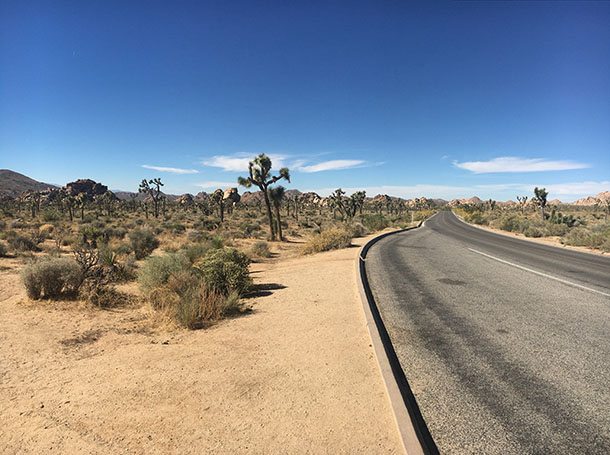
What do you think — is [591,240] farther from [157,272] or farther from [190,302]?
[157,272]

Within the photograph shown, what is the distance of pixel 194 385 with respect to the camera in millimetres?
4383

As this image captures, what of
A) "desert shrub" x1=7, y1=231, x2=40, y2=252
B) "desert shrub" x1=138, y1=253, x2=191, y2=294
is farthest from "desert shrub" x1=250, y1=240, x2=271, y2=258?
"desert shrub" x1=7, y1=231, x2=40, y2=252

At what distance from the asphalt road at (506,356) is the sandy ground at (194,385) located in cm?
73

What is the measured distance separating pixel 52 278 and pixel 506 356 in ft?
33.7

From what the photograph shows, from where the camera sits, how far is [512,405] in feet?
12.1

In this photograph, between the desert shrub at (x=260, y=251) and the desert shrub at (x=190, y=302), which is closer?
the desert shrub at (x=190, y=302)

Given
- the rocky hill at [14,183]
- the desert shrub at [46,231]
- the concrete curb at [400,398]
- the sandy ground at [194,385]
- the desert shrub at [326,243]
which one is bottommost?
the sandy ground at [194,385]

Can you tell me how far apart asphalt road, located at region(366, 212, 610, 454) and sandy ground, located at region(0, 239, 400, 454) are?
732 mm

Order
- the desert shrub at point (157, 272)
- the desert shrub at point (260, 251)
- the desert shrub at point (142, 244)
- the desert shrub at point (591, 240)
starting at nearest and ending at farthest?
the desert shrub at point (157, 272) → the desert shrub at point (142, 244) → the desert shrub at point (591, 240) → the desert shrub at point (260, 251)

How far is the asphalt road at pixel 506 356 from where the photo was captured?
327cm

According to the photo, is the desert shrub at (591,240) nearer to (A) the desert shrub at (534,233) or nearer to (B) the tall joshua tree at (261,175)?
(A) the desert shrub at (534,233)

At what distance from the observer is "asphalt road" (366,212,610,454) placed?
129 inches

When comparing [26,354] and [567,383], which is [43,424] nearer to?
[26,354]

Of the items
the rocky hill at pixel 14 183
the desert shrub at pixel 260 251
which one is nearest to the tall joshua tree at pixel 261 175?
the desert shrub at pixel 260 251
